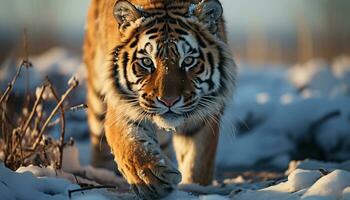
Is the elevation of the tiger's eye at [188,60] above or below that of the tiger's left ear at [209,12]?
below

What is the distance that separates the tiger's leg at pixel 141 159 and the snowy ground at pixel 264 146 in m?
0.07

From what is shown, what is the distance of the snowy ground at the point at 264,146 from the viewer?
2.30 metres

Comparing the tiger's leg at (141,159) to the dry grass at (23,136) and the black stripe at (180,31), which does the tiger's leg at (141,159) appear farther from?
the black stripe at (180,31)

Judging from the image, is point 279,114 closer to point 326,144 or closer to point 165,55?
point 326,144

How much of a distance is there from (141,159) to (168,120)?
286 mm

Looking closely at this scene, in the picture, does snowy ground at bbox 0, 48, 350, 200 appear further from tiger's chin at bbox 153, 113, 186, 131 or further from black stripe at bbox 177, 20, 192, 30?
black stripe at bbox 177, 20, 192, 30

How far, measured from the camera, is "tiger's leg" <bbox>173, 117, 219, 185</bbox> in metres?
3.62

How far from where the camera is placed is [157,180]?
263 cm

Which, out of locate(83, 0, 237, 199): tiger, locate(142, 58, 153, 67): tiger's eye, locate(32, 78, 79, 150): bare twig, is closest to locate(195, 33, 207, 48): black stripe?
locate(83, 0, 237, 199): tiger

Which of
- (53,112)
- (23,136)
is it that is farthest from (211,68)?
(23,136)

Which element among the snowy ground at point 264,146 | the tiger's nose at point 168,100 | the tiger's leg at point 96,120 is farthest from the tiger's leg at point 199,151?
the tiger's leg at point 96,120

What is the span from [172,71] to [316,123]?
2765mm

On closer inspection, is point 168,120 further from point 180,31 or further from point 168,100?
point 180,31

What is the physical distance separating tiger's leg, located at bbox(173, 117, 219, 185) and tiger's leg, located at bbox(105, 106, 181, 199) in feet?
1.69
